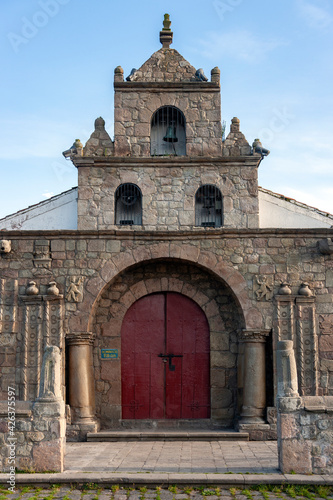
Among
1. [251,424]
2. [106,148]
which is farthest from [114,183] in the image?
[251,424]

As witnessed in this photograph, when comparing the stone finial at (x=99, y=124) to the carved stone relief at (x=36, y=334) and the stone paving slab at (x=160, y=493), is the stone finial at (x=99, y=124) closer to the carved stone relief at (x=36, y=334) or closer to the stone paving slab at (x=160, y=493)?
Answer: the carved stone relief at (x=36, y=334)

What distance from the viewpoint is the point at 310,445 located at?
8.27 meters

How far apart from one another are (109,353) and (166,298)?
1.53 meters

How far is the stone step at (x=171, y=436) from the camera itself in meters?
11.4

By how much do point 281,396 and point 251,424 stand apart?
126 inches

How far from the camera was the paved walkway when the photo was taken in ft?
28.1

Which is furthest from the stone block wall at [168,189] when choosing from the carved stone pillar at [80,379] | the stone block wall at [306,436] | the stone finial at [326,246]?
the stone block wall at [306,436]

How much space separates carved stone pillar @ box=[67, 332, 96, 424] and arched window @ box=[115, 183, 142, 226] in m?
2.61

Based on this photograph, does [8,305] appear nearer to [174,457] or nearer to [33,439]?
[33,439]

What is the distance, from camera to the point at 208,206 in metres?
13.4

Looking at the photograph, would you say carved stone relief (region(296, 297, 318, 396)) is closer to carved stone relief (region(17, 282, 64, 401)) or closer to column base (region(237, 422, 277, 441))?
column base (region(237, 422, 277, 441))

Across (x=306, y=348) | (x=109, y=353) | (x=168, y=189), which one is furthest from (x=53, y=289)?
(x=306, y=348)

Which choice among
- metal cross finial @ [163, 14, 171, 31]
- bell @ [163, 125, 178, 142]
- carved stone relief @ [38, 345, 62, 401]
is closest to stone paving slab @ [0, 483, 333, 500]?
carved stone relief @ [38, 345, 62, 401]

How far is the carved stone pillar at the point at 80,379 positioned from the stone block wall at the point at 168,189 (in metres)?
2.41
